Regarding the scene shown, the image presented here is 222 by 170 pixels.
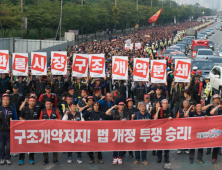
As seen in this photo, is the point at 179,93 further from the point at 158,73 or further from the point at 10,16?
the point at 10,16

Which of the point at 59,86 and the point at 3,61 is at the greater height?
the point at 3,61

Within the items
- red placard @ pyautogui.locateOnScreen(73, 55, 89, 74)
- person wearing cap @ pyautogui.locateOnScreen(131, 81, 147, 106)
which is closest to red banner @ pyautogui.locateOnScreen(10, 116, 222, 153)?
person wearing cap @ pyautogui.locateOnScreen(131, 81, 147, 106)

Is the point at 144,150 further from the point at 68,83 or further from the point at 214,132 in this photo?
the point at 68,83

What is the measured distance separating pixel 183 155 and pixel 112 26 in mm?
69718

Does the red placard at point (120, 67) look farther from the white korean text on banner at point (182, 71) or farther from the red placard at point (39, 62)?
the red placard at point (39, 62)

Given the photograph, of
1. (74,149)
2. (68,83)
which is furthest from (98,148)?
(68,83)

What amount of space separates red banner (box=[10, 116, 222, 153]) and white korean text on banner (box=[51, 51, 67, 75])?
5.15 meters

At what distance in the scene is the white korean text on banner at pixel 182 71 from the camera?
47.0ft

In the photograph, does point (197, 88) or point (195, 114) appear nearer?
point (195, 114)

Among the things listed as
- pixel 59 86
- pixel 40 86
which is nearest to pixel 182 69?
pixel 59 86

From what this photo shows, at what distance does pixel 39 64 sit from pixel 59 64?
703 mm

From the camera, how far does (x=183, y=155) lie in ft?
35.3

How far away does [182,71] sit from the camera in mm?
14391

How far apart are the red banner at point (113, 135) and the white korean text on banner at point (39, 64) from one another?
4975 mm
